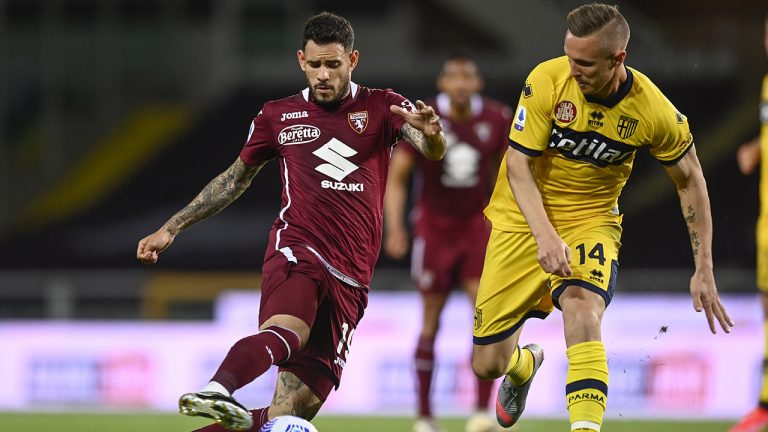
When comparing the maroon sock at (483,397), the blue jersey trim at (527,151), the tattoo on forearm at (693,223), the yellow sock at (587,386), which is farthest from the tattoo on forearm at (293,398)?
the maroon sock at (483,397)

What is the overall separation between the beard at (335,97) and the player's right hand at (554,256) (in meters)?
1.11

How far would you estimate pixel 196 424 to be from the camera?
29.8 feet

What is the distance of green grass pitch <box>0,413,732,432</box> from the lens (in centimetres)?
895

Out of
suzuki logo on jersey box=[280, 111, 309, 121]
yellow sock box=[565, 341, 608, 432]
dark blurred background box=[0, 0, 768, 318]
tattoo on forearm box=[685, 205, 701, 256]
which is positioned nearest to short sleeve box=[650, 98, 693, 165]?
tattoo on forearm box=[685, 205, 701, 256]

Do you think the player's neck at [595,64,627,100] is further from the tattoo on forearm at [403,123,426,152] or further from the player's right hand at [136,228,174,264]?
the player's right hand at [136,228,174,264]

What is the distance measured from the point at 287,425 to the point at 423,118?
1.34 meters

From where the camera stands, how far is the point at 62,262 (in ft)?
64.3

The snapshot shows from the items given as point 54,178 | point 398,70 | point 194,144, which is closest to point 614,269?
point 398,70

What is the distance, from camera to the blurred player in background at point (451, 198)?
335 inches

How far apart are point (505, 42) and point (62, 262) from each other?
25.8ft

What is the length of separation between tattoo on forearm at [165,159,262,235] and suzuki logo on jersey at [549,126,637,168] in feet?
4.54

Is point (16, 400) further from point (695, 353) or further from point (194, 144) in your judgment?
point (194, 144)

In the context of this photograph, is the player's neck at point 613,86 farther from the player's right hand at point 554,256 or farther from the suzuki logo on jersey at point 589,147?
the player's right hand at point 554,256

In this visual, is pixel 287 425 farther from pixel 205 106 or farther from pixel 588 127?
pixel 205 106
